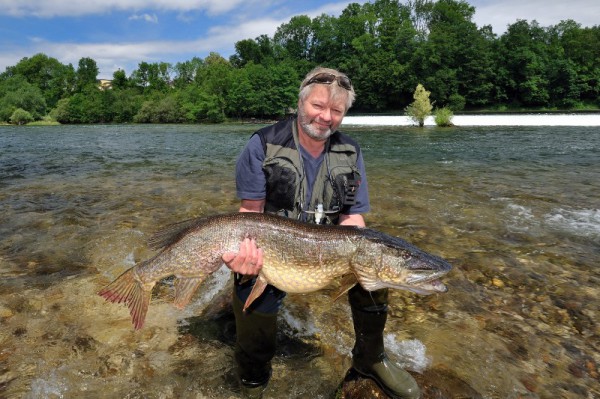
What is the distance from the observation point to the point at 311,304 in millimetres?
4906

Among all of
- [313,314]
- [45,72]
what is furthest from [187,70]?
[313,314]

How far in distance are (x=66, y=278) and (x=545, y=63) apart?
3784 inches

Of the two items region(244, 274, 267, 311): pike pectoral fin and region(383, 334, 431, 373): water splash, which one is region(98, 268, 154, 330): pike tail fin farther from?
region(383, 334, 431, 373): water splash

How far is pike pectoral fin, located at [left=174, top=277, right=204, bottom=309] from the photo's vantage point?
3098mm

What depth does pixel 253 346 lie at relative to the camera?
309 cm

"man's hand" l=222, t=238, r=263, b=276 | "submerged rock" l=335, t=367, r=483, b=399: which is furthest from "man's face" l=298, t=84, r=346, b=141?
"submerged rock" l=335, t=367, r=483, b=399

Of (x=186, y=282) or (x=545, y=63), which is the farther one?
(x=545, y=63)

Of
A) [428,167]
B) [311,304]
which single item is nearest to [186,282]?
[311,304]

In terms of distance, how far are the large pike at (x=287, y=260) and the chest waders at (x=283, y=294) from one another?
238 mm

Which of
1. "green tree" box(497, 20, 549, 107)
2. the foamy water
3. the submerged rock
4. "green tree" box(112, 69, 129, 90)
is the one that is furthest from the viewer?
"green tree" box(112, 69, 129, 90)

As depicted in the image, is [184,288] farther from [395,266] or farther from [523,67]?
[523,67]

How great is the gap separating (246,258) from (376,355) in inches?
55.5

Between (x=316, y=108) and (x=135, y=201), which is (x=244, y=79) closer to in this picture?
(x=135, y=201)

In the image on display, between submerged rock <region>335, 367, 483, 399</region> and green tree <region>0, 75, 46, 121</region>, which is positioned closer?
submerged rock <region>335, 367, 483, 399</region>
